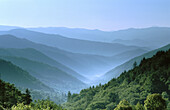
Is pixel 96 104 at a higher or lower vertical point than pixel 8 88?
lower

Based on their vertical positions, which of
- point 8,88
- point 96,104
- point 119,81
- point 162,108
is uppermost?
point 119,81

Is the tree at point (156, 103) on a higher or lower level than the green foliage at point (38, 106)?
lower

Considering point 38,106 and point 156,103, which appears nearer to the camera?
point 156,103

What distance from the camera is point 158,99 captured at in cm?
3375

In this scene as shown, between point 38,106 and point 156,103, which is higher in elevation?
point 38,106

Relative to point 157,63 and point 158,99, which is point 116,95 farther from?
point 158,99

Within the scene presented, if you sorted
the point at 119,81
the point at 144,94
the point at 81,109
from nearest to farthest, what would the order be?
the point at 144,94 → the point at 81,109 → the point at 119,81

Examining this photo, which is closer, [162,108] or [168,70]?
[162,108]

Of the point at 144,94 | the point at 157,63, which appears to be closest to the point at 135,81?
the point at 157,63

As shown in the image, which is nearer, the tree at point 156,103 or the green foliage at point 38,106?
the tree at point 156,103

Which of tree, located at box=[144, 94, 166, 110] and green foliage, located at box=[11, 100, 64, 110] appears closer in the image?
tree, located at box=[144, 94, 166, 110]

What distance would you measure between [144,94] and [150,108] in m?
42.5

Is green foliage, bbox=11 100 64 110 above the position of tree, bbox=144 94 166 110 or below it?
above

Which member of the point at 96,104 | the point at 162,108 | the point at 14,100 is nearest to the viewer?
the point at 162,108
